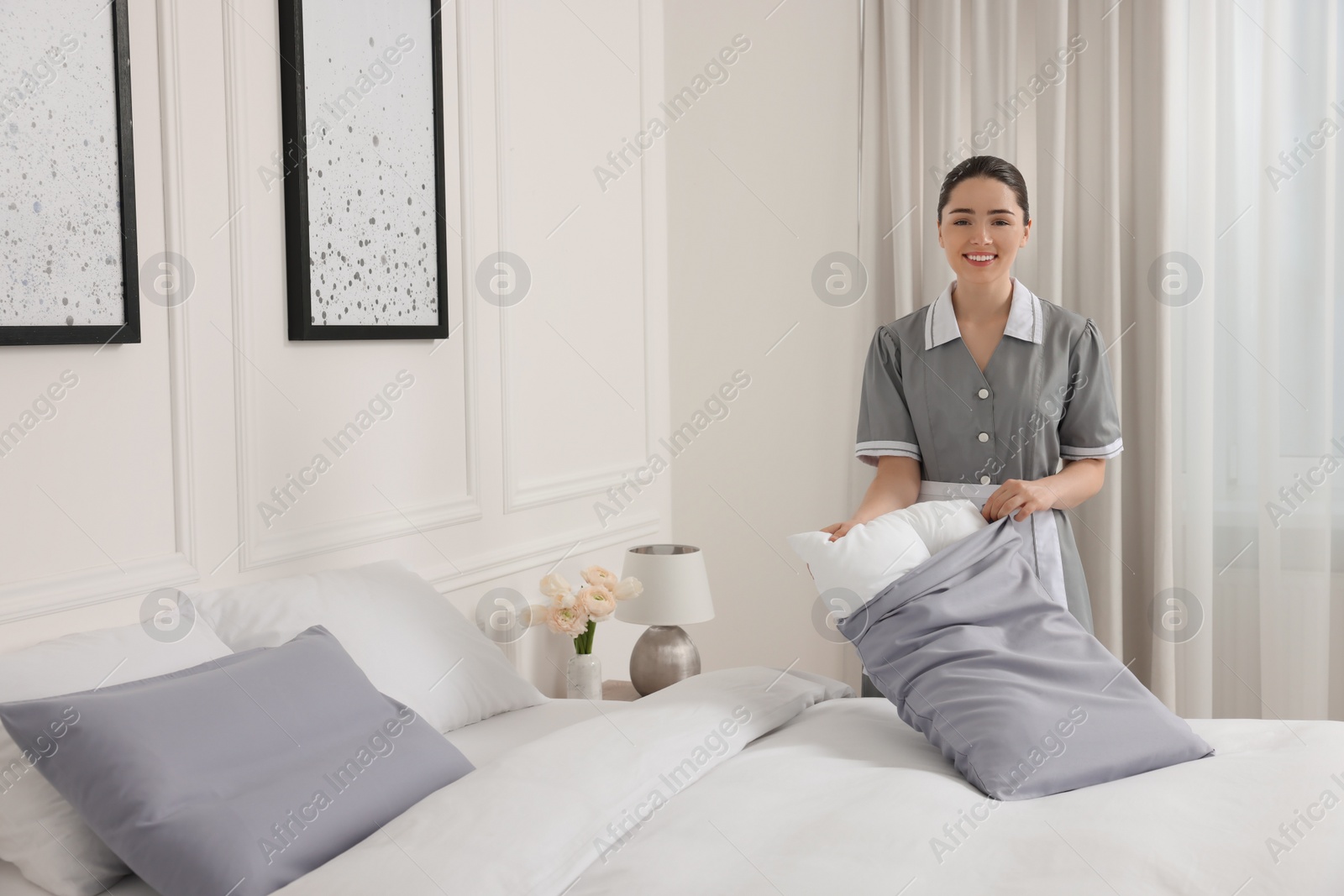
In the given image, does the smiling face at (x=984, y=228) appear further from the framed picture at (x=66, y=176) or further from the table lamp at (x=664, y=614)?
the framed picture at (x=66, y=176)

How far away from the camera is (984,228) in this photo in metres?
2.28

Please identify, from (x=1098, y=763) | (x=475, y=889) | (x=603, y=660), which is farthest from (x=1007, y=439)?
(x=475, y=889)

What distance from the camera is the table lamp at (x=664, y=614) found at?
8.13 ft

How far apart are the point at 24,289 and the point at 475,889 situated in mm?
1101

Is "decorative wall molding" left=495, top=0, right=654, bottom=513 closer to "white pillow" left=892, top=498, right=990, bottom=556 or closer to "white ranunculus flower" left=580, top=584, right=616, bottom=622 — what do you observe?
"white ranunculus flower" left=580, top=584, right=616, bottom=622

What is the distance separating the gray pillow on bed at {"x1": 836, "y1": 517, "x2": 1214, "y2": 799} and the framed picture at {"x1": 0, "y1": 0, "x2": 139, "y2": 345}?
4.35 feet

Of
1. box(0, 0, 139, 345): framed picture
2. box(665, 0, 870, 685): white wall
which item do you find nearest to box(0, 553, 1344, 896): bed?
box(0, 0, 139, 345): framed picture

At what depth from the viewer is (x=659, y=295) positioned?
3.38 m

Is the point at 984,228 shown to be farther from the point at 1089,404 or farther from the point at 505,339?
the point at 505,339

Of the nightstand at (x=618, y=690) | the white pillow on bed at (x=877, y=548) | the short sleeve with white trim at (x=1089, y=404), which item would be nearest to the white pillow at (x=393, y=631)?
the nightstand at (x=618, y=690)

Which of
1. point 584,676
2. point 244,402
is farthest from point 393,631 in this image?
point 584,676

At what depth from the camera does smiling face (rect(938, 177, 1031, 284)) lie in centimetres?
227

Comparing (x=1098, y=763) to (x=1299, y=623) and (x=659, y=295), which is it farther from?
(x=659, y=295)

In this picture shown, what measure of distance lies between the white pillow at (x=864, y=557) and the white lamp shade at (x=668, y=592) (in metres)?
0.62
